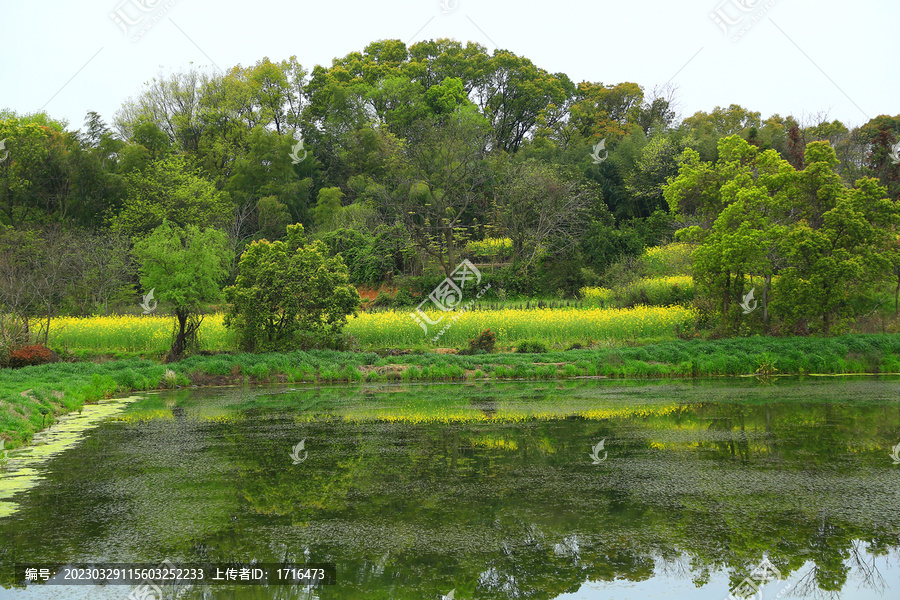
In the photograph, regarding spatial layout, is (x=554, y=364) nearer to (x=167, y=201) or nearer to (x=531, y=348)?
(x=531, y=348)

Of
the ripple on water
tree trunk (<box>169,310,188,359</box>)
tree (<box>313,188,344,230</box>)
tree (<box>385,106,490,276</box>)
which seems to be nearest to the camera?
the ripple on water

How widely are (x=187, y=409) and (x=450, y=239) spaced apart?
20.7m

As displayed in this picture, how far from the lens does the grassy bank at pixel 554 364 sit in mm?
20344

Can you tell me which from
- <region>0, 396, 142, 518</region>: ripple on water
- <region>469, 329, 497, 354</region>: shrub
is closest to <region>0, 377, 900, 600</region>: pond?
<region>0, 396, 142, 518</region>: ripple on water

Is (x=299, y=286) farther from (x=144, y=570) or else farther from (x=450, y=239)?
(x=144, y=570)

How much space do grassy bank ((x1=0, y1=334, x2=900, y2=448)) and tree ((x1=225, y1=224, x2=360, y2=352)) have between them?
128 centimetres

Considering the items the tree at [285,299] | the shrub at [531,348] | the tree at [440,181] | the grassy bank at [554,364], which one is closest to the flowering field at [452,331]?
the shrub at [531,348]

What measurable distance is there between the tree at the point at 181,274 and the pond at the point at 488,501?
336 inches

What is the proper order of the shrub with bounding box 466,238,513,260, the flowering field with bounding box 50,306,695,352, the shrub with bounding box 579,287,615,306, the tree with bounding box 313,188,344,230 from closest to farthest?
the flowering field with bounding box 50,306,695,352
the shrub with bounding box 579,287,615,306
the shrub with bounding box 466,238,513,260
the tree with bounding box 313,188,344,230

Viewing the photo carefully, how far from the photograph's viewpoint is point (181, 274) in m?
22.0

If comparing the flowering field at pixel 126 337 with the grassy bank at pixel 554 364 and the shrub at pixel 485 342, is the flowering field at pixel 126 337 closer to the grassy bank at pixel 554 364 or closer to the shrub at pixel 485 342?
the grassy bank at pixel 554 364

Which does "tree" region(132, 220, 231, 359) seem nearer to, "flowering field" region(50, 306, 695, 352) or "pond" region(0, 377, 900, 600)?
"flowering field" region(50, 306, 695, 352)

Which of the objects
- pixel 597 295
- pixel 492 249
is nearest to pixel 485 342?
pixel 597 295

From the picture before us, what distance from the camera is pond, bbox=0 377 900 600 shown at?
18.7 ft
